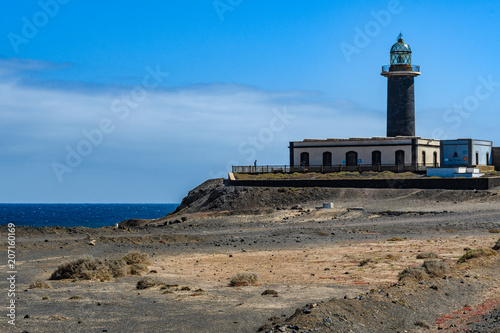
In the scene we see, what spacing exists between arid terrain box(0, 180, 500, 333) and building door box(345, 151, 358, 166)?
19.6 meters

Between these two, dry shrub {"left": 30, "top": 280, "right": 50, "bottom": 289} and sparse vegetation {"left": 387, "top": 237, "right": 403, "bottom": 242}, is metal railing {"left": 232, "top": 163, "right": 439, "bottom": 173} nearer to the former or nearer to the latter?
sparse vegetation {"left": 387, "top": 237, "right": 403, "bottom": 242}

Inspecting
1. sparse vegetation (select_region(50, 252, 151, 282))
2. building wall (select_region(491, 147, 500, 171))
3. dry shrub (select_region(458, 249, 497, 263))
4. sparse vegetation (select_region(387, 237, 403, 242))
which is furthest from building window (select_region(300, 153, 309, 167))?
sparse vegetation (select_region(50, 252, 151, 282))

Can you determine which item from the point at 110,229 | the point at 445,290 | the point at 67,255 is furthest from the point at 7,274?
the point at 110,229

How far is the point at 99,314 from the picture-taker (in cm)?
1245

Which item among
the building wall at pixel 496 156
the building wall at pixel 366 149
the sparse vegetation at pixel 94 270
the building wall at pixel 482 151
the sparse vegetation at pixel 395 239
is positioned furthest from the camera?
the building wall at pixel 496 156

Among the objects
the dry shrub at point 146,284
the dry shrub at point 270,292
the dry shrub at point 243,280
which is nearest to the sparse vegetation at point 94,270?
the dry shrub at point 146,284

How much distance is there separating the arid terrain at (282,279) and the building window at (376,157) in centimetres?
1876

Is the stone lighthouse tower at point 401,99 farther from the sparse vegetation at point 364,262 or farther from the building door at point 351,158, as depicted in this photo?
the sparse vegetation at point 364,262

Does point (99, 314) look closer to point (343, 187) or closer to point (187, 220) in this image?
point (187, 220)

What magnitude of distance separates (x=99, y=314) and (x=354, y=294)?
18.3ft

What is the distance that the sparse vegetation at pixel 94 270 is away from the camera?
17203 millimetres

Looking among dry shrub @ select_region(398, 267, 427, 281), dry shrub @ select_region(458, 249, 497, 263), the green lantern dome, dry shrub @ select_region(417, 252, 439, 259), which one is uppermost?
the green lantern dome

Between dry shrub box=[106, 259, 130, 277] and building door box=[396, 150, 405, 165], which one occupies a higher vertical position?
building door box=[396, 150, 405, 165]

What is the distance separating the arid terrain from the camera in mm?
11898
